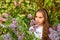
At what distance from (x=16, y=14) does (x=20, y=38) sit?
1.61 meters

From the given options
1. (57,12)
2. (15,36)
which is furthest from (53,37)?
(57,12)

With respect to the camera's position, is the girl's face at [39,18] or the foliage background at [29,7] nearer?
the girl's face at [39,18]

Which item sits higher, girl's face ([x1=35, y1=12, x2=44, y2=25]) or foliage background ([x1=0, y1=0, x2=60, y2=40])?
girl's face ([x1=35, y1=12, x2=44, y2=25])

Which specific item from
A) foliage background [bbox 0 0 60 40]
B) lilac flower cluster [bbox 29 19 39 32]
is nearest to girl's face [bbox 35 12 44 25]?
foliage background [bbox 0 0 60 40]

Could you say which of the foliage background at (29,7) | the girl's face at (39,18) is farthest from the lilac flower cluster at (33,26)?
the foliage background at (29,7)

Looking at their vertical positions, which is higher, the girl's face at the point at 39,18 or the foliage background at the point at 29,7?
the girl's face at the point at 39,18

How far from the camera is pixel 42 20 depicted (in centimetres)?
301

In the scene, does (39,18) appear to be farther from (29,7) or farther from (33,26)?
(33,26)

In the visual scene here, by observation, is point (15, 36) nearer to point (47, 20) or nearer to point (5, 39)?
point (5, 39)

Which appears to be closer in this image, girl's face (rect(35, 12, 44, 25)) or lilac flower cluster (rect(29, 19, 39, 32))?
lilac flower cluster (rect(29, 19, 39, 32))

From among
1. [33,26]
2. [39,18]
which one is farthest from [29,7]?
[33,26]

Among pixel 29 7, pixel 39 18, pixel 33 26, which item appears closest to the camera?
pixel 33 26

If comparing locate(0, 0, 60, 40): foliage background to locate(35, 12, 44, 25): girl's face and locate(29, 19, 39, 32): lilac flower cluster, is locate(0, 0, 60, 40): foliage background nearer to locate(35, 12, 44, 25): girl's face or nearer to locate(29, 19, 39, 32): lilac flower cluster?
locate(35, 12, 44, 25): girl's face

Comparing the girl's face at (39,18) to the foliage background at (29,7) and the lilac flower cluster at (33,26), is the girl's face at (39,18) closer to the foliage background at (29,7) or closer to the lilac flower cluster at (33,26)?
the foliage background at (29,7)
